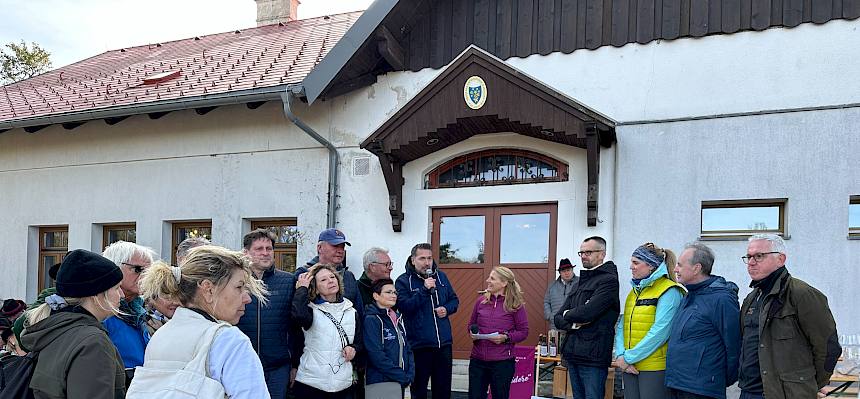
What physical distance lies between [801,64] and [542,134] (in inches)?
108

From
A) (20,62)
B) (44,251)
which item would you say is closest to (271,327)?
(44,251)

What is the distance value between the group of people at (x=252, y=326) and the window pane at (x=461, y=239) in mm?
2457

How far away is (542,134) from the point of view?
27.3 feet

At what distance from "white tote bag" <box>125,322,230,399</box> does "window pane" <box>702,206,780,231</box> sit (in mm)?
6584

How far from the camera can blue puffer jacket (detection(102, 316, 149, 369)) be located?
11.3ft

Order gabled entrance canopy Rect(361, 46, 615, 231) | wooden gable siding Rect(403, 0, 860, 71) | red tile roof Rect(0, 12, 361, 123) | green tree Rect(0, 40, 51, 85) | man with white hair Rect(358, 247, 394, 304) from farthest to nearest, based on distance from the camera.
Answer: green tree Rect(0, 40, 51, 85) → red tile roof Rect(0, 12, 361, 123) → gabled entrance canopy Rect(361, 46, 615, 231) → wooden gable siding Rect(403, 0, 860, 71) → man with white hair Rect(358, 247, 394, 304)

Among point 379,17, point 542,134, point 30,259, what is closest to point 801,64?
point 542,134

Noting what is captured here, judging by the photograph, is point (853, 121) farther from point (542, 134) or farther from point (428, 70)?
point (428, 70)

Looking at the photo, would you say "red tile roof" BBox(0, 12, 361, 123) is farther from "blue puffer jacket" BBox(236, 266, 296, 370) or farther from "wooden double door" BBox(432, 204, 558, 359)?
"blue puffer jacket" BBox(236, 266, 296, 370)

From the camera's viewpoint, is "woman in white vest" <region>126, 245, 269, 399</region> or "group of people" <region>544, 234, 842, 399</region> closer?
"woman in white vest" <region>126, 245, 269, 399</region>

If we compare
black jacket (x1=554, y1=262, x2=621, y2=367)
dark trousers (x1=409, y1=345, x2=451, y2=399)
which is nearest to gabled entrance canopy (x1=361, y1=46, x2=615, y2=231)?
black jacket (x1=554, y1=262, x2=621, y2=367)

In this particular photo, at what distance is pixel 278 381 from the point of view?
5059mm

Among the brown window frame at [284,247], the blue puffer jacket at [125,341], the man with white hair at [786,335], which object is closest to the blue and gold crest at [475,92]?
the brown window frame at [284,247]

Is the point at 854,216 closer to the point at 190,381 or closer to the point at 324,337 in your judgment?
the point at 324,337
